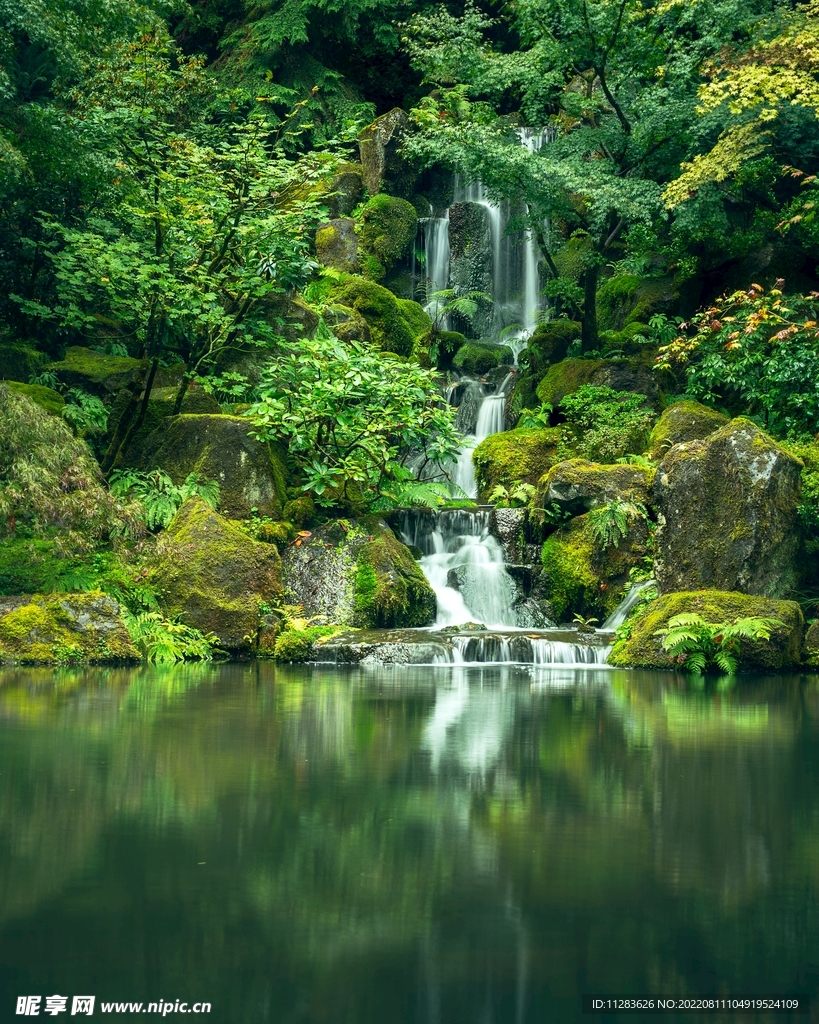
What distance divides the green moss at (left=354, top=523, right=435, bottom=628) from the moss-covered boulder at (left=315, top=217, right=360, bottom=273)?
11.9m

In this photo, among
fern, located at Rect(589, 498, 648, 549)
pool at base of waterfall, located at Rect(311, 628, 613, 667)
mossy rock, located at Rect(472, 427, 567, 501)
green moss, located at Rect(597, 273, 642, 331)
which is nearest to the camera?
pool at base of waterfall, located at Rect(311, 628, 613, 667)

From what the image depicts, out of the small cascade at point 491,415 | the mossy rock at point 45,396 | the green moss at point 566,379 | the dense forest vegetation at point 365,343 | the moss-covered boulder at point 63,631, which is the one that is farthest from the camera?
the small cascade at point 491,415

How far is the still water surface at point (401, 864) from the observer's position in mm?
2725

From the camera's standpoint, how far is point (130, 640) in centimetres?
1176

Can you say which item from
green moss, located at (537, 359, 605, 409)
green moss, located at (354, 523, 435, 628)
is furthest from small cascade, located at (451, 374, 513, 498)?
green moss, located at (354, 523, 435, 628)

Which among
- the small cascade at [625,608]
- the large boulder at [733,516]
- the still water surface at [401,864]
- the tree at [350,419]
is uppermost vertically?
the tree at [350,419]

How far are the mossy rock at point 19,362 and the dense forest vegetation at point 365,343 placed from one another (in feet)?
0.10

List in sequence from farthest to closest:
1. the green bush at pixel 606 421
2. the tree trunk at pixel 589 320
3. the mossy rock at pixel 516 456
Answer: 1. the tree trunk at pixel 589 320
2. the mossy rock at pixel 516 456
3. the green bush at pixel 606 421

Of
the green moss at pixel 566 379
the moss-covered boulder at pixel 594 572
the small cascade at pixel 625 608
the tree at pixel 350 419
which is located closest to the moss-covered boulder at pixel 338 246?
the green moss at pixel 566 379

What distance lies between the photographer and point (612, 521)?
49.2 feet

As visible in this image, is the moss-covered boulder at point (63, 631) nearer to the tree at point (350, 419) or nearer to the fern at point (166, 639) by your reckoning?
the fern at point (166, 639)

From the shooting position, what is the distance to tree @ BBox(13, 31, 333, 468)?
15.8 meters

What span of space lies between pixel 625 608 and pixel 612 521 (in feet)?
3.97

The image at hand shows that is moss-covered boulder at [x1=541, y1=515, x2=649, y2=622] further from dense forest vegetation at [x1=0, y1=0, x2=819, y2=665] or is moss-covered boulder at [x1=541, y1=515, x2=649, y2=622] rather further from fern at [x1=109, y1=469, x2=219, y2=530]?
fern at [x1=109, y1=469, x2=219, y2=530]
